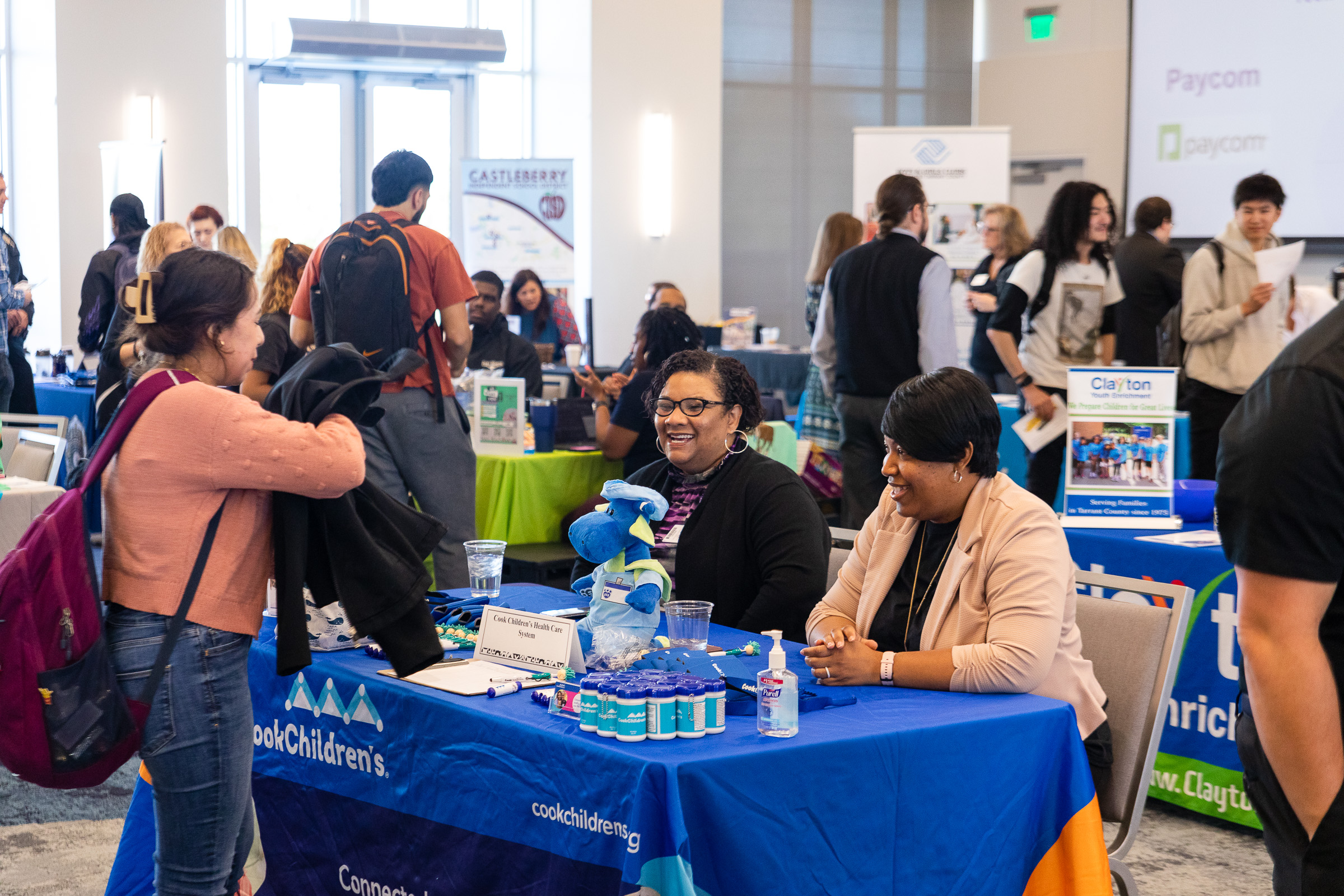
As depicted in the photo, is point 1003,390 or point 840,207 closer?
point 1003,390

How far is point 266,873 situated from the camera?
2381 mm

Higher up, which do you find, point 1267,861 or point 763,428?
point 763,428

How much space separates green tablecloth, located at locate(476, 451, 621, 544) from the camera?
4801mm

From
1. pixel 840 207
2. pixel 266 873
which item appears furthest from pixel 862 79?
pixel 266 873

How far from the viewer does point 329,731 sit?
87.0 inches

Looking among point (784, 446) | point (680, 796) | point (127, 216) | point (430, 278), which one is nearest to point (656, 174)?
point (127, 216)

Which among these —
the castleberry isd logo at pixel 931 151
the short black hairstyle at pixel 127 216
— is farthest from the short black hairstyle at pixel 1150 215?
the short black hairstyle at pixel 127 216

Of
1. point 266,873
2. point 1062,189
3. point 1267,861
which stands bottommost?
point 1267,861

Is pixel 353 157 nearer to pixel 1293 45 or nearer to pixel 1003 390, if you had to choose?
pixel 1003 390

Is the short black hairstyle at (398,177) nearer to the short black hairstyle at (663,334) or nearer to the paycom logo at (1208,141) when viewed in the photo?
the short black hairstyle at (663,334)

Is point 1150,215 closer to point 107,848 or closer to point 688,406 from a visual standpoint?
point 688,406

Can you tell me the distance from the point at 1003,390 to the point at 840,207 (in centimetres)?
543

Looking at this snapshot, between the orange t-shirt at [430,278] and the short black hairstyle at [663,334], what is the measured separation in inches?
28.3

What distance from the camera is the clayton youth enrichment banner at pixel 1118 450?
3412mm
